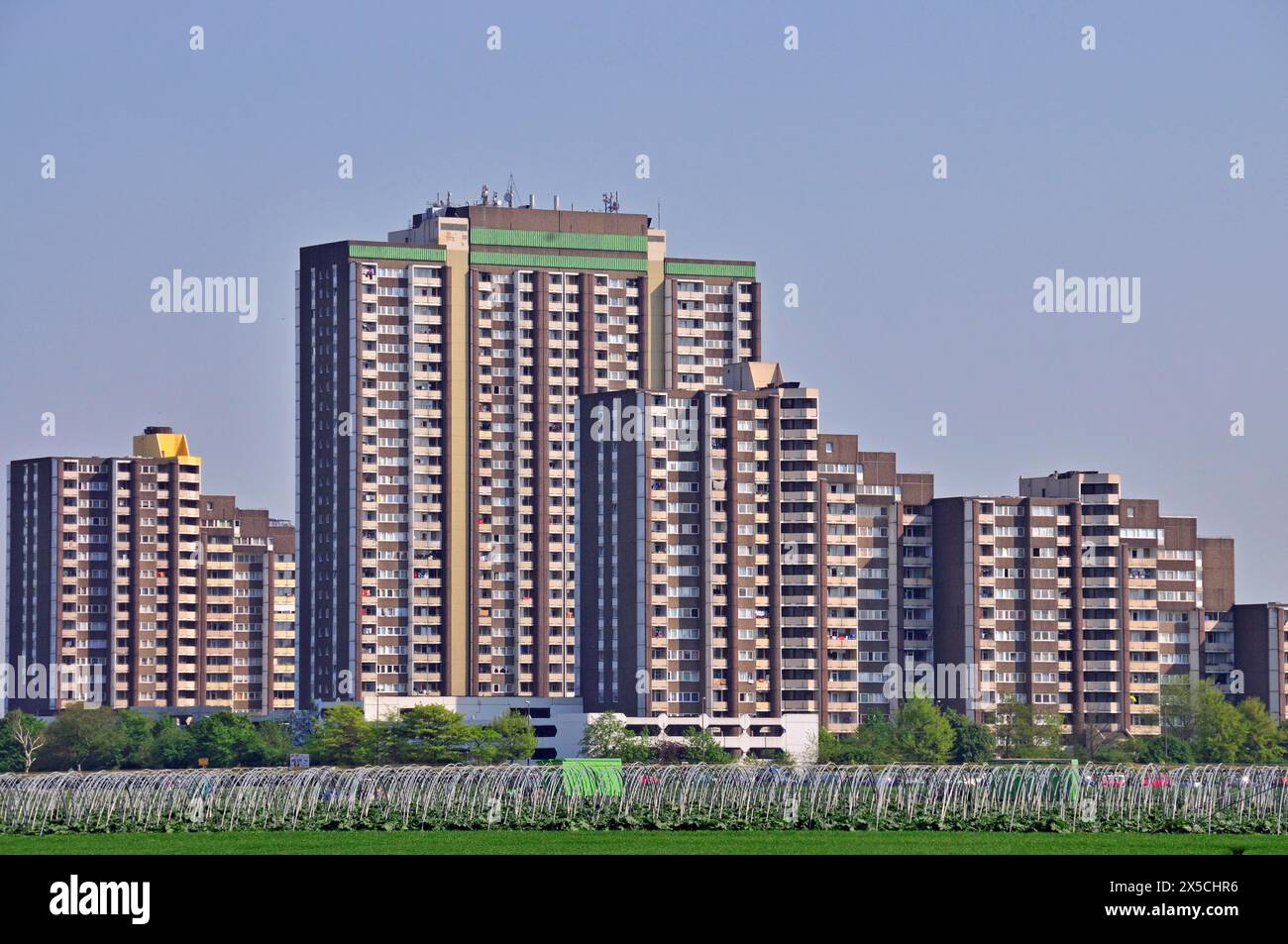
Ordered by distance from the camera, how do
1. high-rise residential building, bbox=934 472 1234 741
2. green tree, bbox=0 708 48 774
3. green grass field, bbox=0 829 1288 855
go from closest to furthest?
green grass field, bbox=0 829 1288 855
high-rise residential building, bbox=934 472 1234 741
green tree, bbox=0 708 48 774

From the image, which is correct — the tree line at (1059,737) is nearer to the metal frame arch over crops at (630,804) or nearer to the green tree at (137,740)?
the green tree at (137,740)

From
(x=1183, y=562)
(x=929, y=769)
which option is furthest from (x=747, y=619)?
(x=929, y=769)

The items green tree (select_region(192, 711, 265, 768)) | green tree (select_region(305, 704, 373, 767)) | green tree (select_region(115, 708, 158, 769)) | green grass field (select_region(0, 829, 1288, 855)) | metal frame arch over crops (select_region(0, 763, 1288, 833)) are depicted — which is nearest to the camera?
green grass field (select_region(0, 829, 1288, 855))

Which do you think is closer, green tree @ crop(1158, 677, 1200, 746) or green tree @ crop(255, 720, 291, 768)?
green tree @ crop(1158, 677, 1200, 746)

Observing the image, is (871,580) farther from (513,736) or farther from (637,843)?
(637,843)

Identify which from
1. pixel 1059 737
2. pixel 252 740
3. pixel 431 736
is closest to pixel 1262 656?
pixel 1059 737

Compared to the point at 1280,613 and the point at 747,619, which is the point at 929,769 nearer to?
the point at 747,619

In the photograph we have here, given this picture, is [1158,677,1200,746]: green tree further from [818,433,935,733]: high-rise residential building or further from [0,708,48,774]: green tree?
[0,708,48,774]: green tree

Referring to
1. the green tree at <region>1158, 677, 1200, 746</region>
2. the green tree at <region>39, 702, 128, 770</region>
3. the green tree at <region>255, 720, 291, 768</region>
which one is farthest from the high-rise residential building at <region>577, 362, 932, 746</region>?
the green tree at <region>39, 702, 128, 770</region>
